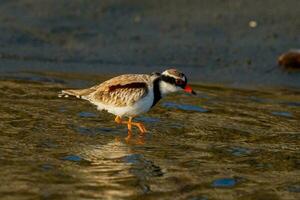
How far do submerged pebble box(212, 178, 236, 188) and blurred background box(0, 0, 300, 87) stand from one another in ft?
18.1

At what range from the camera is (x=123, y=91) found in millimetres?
10883

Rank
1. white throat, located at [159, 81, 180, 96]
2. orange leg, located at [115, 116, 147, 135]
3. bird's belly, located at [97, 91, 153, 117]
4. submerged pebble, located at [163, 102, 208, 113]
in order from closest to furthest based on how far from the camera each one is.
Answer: bird's belly, located at [97, 91, 153, 117], white throat, located at [159, 81, 180, 96], orange leg, located at [115, 116, 147, 135], submerged pebble, located at [163, 102, 208, 113]

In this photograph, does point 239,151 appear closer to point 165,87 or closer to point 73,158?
point 165,87

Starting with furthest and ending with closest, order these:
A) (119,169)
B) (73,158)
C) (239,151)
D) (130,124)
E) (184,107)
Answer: (184,107), (130,124), (239,151), (73,158), (119,169)

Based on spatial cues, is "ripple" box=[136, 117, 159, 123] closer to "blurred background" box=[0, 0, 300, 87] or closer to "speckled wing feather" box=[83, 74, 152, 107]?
"speckled wing feather" box=[83, 74, 152, 107]

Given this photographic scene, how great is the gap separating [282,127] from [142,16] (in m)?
5.94

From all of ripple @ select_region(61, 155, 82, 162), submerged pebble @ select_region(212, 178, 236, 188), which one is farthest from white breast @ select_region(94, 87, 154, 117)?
submerged pebble @ select_region(212, 178, 236, 188)

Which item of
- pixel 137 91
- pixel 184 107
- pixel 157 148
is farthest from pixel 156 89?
pixel 184 107

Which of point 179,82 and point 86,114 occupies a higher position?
point 179,82

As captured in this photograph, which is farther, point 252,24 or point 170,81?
point 252,24

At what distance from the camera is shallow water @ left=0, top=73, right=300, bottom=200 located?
8.71 metres

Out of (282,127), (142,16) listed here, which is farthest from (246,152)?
(142,16)

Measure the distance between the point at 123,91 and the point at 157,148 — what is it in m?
1.03

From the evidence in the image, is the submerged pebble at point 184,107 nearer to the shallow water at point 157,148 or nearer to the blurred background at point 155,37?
the shallow water at point 157,148
